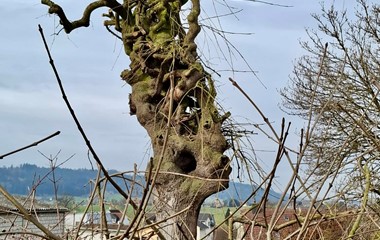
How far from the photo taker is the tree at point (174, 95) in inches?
174

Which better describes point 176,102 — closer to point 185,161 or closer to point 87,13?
point 185,161

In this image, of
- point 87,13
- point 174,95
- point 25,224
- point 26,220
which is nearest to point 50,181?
point 25,224

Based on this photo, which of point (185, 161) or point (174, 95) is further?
point (185, 161)

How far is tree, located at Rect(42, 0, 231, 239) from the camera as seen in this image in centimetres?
442

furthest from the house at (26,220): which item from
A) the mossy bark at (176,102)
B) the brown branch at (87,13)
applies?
the brown branch at (87,13)

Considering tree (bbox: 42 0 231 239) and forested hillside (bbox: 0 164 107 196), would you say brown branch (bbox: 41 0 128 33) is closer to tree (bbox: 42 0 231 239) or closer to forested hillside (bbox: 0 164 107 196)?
tree (bbox: 42 0 231 239)

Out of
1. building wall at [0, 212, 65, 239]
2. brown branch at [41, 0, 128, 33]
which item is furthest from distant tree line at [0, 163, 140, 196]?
brown branch at [41, 0, 128, 33]

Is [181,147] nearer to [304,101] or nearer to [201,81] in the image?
[201,81]

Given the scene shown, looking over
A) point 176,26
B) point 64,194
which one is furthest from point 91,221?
point 176,26

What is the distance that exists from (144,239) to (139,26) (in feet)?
9.64

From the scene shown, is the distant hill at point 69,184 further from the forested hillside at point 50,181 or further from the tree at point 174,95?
the tree at point 174,95

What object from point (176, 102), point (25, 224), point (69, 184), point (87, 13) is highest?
point (87, 13)

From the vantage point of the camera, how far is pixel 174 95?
445cm

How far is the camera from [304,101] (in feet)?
51.1
